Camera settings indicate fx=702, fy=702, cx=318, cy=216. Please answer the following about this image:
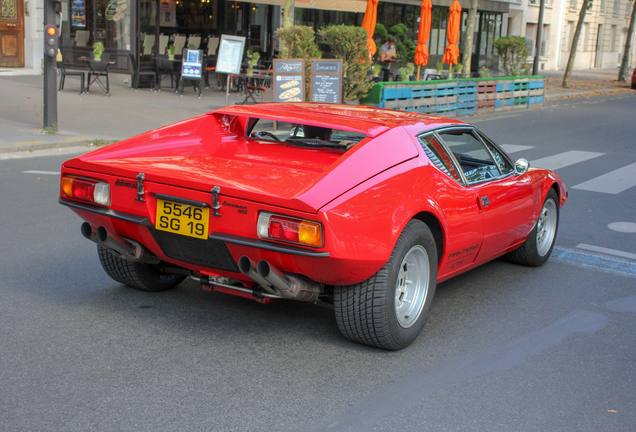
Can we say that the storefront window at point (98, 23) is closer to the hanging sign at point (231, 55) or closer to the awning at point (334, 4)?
the hanging sign at point (231, 55)

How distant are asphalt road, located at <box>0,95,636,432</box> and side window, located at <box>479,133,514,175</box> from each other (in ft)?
2.97

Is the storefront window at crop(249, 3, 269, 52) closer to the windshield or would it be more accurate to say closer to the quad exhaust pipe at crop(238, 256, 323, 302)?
the windshield

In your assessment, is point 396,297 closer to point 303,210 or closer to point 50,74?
point 303,210

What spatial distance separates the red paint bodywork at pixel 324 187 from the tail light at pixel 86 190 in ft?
0.16

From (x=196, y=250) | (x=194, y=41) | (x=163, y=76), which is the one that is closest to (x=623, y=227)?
(x=196, y=250)

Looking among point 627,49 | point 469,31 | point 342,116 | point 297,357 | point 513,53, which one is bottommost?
point 297,357

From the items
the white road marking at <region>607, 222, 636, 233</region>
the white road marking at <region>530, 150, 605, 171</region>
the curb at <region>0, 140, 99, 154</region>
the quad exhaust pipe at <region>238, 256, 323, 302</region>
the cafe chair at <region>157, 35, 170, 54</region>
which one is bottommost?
the white road marking at <region>607, 222, 636, 233</region>

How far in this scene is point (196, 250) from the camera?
12.9 ft

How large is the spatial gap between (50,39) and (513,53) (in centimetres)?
1764

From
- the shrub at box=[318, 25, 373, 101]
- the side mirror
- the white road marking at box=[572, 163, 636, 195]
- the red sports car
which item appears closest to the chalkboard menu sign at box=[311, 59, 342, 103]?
the shrub at box=[318, 25, 373, 101]

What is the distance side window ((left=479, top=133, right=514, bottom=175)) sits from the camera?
5383mm

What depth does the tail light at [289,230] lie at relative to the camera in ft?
11.5

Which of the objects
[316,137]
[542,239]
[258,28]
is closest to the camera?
[316,137]

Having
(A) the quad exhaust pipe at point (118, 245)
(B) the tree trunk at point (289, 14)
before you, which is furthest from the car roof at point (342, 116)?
(B) the tree trunk at point (289, 14)
